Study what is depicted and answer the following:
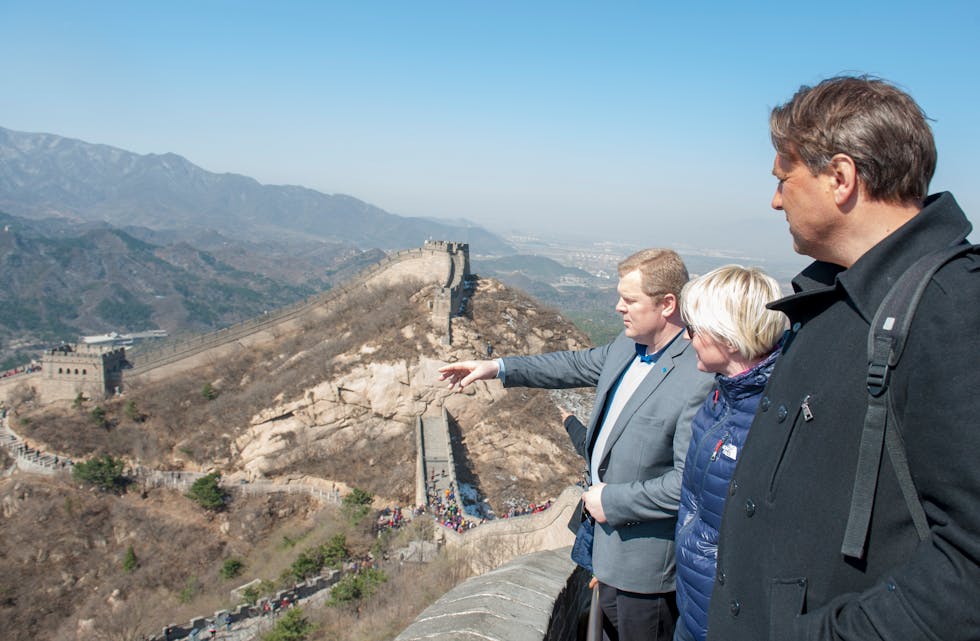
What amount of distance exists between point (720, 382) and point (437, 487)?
17.5 meters

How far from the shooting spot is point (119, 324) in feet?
407

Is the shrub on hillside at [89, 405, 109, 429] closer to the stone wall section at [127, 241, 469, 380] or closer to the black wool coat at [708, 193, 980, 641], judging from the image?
the stone wall section at [127, 241, 469, 380]

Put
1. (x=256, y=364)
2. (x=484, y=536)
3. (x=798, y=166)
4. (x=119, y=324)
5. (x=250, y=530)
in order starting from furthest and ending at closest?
(x=119, y=324)
(x=256, y=364)
(x=250, y=530)
(x=484, y=536)
(x=798, y=166)

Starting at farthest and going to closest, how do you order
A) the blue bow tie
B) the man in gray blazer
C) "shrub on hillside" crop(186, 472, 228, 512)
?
1. "shrub on hillside" crop(186, 472, 228, 512)
2. the blue bow tie
3. the man in gray blazer

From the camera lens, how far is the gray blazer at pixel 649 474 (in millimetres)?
2959

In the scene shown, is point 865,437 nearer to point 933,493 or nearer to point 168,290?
point 933,493

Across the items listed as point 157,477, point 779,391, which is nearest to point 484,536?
point 779,391

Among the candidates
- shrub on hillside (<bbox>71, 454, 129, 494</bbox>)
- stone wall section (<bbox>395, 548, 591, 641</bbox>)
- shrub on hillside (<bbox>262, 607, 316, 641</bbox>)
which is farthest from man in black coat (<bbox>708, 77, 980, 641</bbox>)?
shrub on hillside (<bbox>71, 454, 129, 494</bbox>)

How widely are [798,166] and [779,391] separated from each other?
682 millimetres

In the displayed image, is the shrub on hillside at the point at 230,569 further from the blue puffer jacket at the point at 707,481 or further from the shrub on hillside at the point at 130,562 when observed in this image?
the blue puffer jacket at the point at 707,481

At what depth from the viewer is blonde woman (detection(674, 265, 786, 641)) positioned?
2389 mm

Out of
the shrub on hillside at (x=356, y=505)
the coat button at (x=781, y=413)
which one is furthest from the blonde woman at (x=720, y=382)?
the shrub on hillside at (x=356, y=505)

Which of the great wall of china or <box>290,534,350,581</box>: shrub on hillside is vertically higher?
the great wall of china

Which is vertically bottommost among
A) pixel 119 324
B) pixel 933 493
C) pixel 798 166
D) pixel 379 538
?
pixel 119 324
